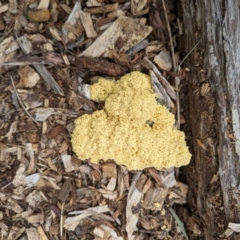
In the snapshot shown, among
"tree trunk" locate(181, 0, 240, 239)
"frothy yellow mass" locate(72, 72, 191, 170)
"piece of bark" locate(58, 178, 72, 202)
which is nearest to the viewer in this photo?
"tree trunk" locate(181, 0, 240, 239)

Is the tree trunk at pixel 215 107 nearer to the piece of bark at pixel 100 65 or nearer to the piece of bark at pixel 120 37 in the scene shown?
the piece of bark at pixel 120 37

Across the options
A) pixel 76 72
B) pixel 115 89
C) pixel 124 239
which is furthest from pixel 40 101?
pixel 124 239

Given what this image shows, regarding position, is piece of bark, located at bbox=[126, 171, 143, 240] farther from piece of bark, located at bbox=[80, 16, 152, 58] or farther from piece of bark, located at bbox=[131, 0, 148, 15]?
piece of bark, located at bbox=[131, 0, 148, 15]

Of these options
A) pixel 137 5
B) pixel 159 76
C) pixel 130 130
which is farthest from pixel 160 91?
pixel 137 5

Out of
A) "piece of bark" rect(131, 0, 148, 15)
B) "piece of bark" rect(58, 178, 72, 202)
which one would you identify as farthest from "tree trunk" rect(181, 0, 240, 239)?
"piece of bark" rect(58, 178, 72, 202)

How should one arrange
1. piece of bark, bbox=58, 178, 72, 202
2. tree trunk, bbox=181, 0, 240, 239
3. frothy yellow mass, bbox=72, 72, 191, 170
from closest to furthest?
1. tree trunk, bbox=181, 0, 240, 239
2. frothy yellow mass, bbox=72, 72, 191, 170
3. piece of bark, bbox=58, 178, 72, 202

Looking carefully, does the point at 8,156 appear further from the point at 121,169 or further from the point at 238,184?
the point at 238,184
